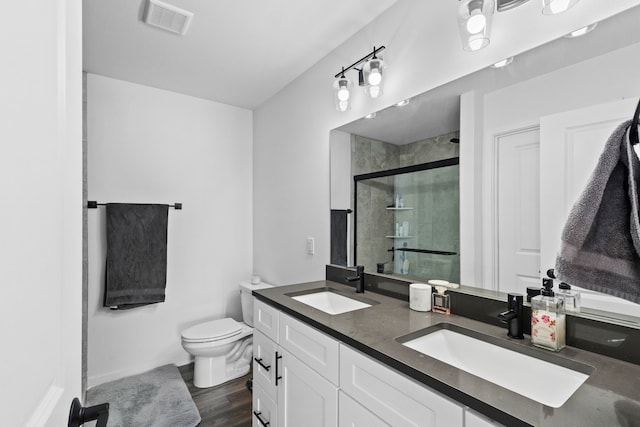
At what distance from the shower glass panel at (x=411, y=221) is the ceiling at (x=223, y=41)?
0.92 m

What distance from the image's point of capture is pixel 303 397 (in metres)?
1.28

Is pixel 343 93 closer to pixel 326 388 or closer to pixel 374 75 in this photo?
pixel 374 75

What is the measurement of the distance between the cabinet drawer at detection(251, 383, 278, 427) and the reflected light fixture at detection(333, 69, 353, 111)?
1.65 metres

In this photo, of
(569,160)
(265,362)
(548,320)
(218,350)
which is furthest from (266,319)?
(569,160)

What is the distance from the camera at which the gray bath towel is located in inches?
25.5

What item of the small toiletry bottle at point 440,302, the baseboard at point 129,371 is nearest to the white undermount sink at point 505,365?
the small toiletry bottle at point 440,302

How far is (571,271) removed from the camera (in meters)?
0.72

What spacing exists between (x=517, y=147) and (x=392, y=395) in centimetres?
95

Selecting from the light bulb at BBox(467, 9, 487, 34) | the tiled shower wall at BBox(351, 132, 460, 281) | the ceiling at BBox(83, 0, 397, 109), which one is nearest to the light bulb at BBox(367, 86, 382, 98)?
the tiled shower wall at BBox(351, 132, 460, 281)

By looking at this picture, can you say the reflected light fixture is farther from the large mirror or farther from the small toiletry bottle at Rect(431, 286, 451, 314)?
the small toiletry bottle at Rect(431, 286, 451, 314)
